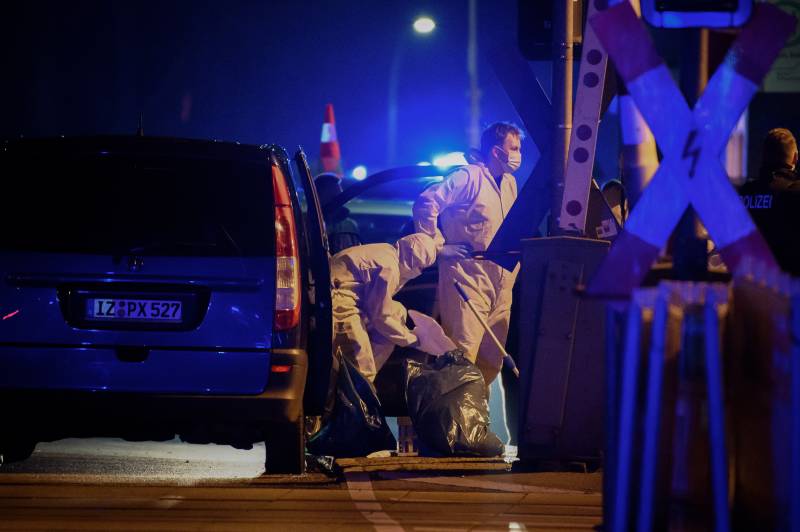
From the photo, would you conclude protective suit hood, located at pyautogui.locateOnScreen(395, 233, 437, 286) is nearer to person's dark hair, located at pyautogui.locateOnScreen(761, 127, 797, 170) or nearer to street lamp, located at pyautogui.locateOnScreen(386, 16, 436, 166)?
person's dark hair, located at pyautogui.locateOnScreen(761, 127, 797, 170)

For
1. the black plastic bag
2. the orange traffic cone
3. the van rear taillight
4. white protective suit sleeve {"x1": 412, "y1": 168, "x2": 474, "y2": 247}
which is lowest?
the black plastic bag

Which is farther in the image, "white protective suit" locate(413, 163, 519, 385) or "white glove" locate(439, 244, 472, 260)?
"white glove" locate(439, 244, 472, 260)

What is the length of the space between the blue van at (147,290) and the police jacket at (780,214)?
128 inches

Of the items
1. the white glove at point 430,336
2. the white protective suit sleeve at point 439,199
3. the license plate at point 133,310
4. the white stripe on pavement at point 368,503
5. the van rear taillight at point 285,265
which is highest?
the white protective suit sleeve at point 439,199

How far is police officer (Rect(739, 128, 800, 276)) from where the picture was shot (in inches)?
324

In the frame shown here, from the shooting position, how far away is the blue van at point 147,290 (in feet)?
20.9

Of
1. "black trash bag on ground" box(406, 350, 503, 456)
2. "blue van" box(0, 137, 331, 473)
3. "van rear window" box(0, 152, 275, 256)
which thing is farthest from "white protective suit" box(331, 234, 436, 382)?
"van rear window" box(0, 152, 275, 256)

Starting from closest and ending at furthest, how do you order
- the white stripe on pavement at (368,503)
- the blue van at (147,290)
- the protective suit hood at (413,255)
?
1. the white stripe on pavement at (368,503)
2. the blue van at (147,290)
3. the protective suit hood at (413,255)

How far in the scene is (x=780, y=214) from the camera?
8266 mm

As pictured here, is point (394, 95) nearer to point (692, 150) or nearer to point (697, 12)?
point (697, 12)

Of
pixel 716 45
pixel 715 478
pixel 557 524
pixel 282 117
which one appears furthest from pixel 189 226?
pixel 282 117

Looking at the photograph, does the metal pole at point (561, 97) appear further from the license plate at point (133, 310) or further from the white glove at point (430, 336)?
the license plate at point (133, 310)

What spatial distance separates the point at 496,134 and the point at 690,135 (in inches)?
183

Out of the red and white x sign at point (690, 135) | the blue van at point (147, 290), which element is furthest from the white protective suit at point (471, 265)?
the red and white x sign at point (690, 135)
